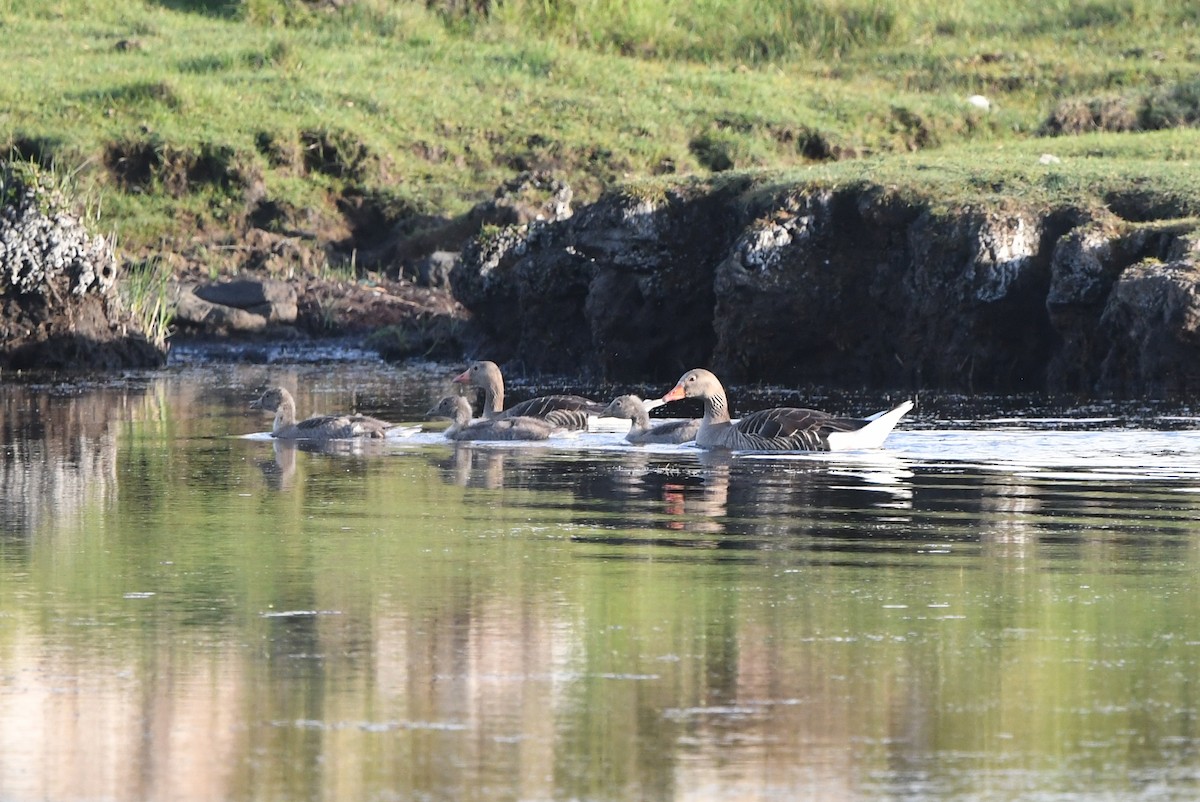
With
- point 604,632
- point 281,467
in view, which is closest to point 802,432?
point 281,467

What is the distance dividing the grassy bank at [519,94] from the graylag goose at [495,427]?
9.25 meters

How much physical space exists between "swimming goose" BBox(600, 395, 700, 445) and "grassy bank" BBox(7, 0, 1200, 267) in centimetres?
867

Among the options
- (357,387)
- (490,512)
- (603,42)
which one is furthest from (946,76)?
(490,512)

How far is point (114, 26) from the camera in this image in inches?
1556

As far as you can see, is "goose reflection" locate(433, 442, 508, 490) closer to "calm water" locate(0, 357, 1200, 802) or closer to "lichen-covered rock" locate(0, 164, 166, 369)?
"calm water" locate(0, 357, 1200, 802)

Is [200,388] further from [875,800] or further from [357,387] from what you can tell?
[875,800]

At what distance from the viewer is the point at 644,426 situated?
59.8ft

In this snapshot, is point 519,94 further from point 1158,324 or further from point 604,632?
point 604,632

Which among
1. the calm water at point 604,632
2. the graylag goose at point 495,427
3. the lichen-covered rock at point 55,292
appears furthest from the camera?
the lichen-covered rock at point 55,292

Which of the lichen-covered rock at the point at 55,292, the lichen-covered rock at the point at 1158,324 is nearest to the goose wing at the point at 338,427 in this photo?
the lichen-covered rock at the point at 1158,324

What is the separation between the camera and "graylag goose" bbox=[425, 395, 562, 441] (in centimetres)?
1762

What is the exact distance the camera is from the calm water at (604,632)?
270 inches

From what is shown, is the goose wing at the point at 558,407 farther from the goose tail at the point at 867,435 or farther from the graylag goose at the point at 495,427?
the goose tail at the point at 867,435

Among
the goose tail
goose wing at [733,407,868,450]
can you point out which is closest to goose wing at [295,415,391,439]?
goose wing at [733,407,868,450]
